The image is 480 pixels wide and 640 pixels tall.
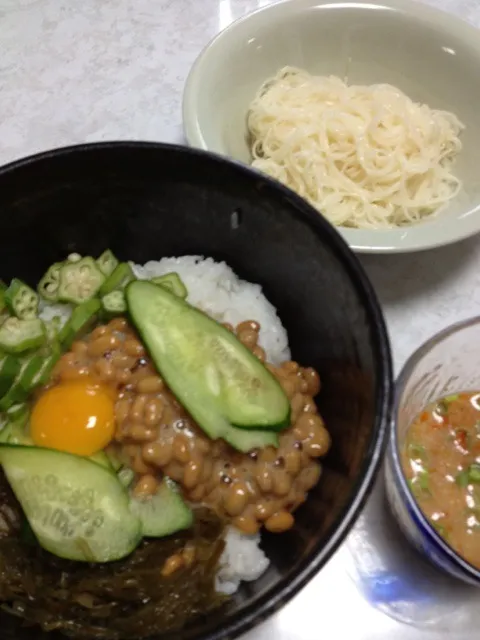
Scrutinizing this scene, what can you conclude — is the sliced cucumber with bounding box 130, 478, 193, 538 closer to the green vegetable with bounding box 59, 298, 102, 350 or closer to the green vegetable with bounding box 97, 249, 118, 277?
the green vegetable with bounding box 59, 298, 102, 350

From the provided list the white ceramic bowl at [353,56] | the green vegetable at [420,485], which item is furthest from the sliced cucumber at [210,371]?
the white ceramic bowl at [353,56]

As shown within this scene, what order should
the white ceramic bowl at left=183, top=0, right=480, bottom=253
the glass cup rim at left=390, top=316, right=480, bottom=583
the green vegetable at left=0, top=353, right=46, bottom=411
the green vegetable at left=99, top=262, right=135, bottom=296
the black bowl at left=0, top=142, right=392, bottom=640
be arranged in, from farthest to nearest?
the white ceramic bowl at left=183, top=0, right=480, bottom=253
the green vegetable at left=99, top=262, right=135, bottom=296
the green vegetable at left=0, top=353, right=46, bottom=411
the glass cup rim at left=390, top=316, right=480, bottom=583
the black bowl at left=0, top=142, right=392, bottom=640

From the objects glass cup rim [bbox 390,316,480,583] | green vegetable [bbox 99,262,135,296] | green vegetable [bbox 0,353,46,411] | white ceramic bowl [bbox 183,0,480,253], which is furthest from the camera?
white ceramic bowl [bbox 183,0,480,253]

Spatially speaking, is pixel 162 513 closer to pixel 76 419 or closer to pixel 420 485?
pixel 76 419

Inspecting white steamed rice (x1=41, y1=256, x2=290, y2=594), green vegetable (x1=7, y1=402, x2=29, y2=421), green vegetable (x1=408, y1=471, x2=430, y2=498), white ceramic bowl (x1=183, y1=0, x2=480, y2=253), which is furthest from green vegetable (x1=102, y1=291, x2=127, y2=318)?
green vegetable (x1=408, y1=471, x2=430, y2=498)

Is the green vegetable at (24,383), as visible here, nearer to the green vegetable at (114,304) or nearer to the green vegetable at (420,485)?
the green vegetable at (114,304)

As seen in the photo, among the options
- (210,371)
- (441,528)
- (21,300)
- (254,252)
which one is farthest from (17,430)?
(441,528)

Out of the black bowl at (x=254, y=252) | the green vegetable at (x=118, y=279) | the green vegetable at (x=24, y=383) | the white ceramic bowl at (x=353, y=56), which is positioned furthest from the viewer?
the white ceramic bowl at (x=353, y=56)
